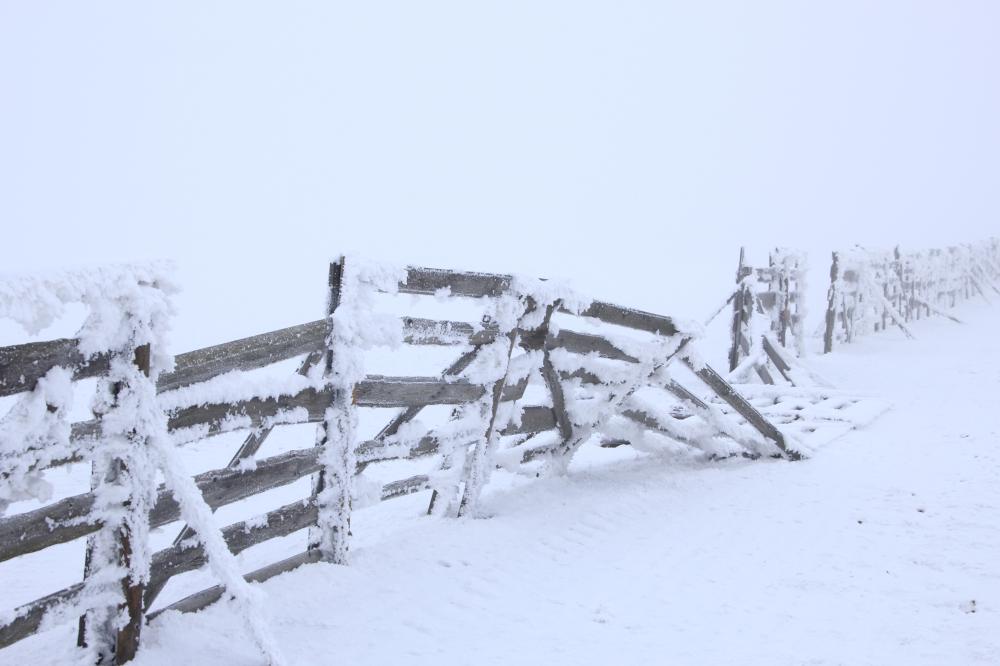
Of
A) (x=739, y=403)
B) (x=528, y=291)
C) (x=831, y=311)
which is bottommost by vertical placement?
(x=739, y=403)

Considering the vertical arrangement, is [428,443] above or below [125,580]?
above

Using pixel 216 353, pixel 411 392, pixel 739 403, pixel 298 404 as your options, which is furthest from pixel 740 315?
pixel 216 353

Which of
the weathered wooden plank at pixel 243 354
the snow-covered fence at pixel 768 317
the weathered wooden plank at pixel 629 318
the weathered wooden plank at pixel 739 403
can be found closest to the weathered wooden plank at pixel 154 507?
the weathered wooden plank at pixel 243 354

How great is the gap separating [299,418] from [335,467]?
431mm

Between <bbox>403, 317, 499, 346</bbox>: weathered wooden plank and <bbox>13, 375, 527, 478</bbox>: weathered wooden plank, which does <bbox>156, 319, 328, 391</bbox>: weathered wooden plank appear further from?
<bbox>403, 317, 499, 346</bbox>: weathered wooden plank

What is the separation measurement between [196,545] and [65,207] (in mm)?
32543

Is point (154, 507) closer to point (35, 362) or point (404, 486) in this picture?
point (35, 362)

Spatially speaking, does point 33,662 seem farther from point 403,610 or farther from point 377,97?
point 377,97

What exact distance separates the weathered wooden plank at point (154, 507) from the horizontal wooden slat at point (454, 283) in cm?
108

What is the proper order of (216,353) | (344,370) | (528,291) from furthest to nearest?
(528,291) → (344,370) → (216,353)

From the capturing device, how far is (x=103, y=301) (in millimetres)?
2932

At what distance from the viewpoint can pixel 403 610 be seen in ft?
12.9

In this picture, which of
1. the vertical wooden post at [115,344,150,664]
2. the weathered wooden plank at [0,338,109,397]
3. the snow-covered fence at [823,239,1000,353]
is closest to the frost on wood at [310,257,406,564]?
the vertical wooden post at [115,344,150,664]

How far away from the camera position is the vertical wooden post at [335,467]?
4.12 metres
